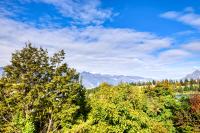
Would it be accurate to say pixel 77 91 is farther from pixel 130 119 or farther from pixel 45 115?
pixel 130 119

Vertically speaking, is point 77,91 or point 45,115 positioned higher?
point 77,91

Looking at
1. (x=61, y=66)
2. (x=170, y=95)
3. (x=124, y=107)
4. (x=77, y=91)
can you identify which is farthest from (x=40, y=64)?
(x=170, y=95)

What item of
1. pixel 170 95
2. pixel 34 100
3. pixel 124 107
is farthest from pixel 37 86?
pixel 170 95

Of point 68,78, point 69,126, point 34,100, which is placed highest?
point 68,78

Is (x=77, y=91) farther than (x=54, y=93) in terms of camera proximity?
Yes

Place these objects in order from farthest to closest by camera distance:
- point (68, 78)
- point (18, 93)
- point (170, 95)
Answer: point (170, 95)
point (68, 78)
point (18, 93)

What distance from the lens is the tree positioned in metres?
42.3

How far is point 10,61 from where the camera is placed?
43.3 m

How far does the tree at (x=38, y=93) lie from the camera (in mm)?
42281

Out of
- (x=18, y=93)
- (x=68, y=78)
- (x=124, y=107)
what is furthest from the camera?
(x=68, y=78)

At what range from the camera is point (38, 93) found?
42406 millimetres

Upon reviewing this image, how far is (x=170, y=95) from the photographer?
79250 millimetres

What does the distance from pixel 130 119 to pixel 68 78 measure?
10.9 metres

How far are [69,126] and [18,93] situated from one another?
7864 millimetres
